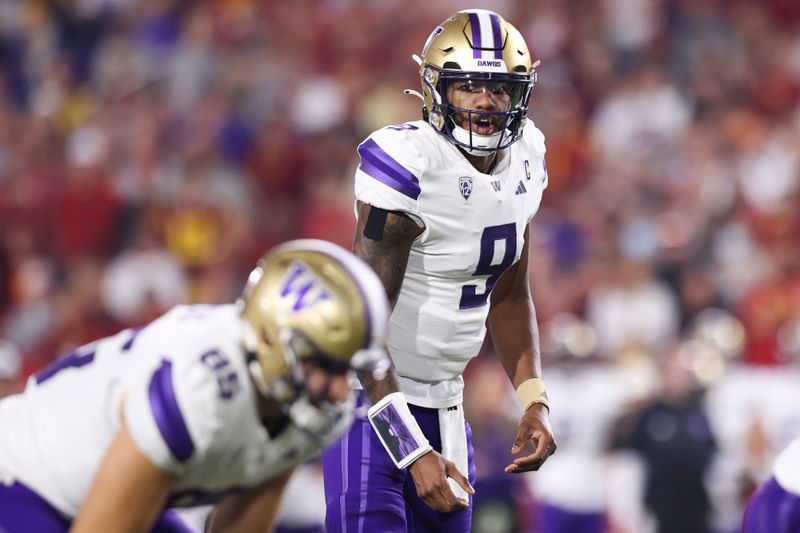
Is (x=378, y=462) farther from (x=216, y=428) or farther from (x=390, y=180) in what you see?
(x=216, y=428)

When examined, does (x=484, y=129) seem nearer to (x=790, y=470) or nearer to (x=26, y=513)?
(x=790, y=470)

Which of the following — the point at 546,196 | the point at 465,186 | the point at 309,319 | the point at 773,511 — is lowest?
the point at 546,196

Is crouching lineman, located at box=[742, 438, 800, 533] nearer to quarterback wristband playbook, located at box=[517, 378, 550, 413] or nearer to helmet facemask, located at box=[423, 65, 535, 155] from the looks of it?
quarterback wristband playbook, located at box=[517, 378, 550, 413]

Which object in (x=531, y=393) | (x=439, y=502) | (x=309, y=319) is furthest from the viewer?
(x=531, y=393)

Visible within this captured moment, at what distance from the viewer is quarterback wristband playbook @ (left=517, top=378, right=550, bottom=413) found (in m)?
3.94

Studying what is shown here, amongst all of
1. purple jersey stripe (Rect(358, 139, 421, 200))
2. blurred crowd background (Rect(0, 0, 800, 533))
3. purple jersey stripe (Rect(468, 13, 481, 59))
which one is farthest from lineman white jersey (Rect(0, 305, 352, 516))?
blurred crowd background (Rect(0, 0, 800, 533))

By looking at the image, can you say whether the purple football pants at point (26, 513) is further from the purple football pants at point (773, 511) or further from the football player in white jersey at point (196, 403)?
the purple football pants at point (773, 511)

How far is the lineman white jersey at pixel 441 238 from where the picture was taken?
11.9 ft

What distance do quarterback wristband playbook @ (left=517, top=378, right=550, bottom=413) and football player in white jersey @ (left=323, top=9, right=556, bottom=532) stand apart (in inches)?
0.5

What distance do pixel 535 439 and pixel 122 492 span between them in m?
1.54

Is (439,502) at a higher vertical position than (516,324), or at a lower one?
lower

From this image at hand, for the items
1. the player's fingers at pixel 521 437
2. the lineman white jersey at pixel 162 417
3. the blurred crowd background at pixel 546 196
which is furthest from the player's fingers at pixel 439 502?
the blurred crowd background at pixel 546 196

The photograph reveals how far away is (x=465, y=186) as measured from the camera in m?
3.70

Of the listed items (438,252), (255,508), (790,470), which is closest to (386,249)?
(438,252)
